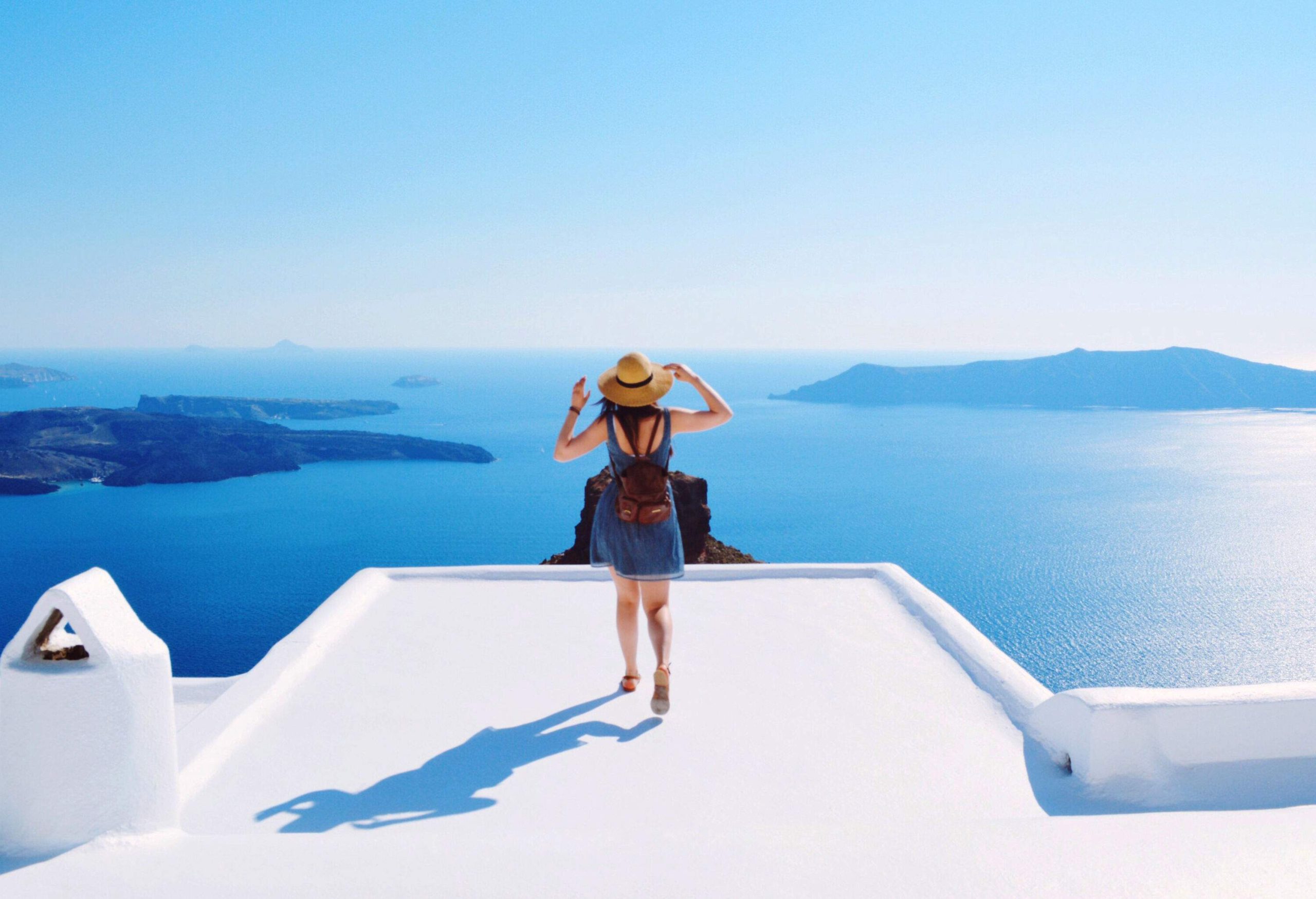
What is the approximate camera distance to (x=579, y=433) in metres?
2.67

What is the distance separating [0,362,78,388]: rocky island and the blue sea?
8255 centimetres

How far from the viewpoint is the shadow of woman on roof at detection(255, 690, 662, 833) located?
207 centimetres

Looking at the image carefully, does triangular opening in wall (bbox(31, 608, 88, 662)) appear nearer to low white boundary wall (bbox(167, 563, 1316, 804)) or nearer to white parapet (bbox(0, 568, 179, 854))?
white parapet (bbox(0, 568, 179, 854))

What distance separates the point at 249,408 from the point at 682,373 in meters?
109

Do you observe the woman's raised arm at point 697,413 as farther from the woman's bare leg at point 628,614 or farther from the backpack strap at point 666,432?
the woman's bare leg at point 628,614

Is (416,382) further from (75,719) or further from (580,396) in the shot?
(75,719)

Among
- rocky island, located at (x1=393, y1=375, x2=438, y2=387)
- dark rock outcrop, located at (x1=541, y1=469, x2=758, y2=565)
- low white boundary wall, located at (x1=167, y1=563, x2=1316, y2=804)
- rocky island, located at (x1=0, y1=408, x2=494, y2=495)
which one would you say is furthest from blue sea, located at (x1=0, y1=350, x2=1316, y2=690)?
rocky island, located at (x1=393, y1=375, x2=438, y2=387)

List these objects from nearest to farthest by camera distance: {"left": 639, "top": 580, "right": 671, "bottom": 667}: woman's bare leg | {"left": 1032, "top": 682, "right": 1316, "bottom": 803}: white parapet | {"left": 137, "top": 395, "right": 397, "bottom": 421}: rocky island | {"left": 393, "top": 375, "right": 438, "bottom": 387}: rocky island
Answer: {"left": 1032, "top": 682, "right": 1316, "bottom": 803}: white parapet
{"left": 639, "top": 580, "right": 671, "bottom": 667}: woman's bare leg
{"left": 137, "top": 395, "right": 397, "bottom": 421}: rocky island
{"left": 393, "top": 375, "right": 438, "bottom": 387}: rocky island

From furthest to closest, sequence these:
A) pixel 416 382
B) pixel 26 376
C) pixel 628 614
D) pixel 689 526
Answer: pixel 416 382 → pixel 26 376 → pixel 689 526 → pixel 628 614

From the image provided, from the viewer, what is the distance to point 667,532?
2656 mm

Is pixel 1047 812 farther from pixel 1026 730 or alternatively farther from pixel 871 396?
pixel 871 396

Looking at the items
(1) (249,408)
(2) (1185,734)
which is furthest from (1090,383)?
(2) (1185,734)

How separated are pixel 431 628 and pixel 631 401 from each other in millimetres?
1679

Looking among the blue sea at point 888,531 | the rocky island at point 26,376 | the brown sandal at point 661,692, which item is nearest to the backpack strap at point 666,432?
the brown sandal at point 661,692
